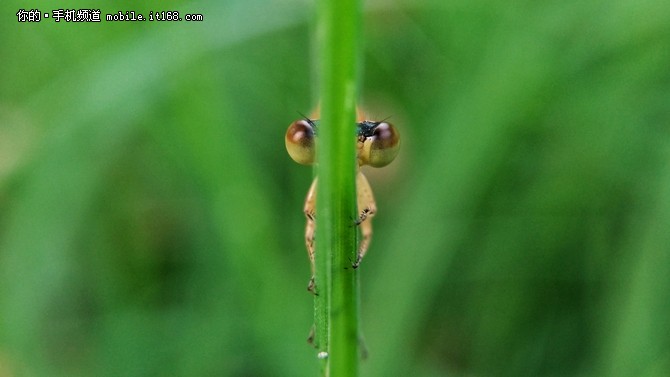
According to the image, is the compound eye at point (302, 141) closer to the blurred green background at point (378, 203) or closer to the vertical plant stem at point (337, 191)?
the vertical plant stem at point (337, 191)

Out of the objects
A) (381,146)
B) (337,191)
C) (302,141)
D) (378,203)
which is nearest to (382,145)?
(381,146)

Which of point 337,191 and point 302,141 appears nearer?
point 337,191

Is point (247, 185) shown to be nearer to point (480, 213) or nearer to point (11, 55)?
point (480, 213)

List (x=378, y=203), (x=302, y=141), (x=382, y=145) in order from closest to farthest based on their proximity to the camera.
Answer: (x=302, y=141) → (x=382, y=145) → (x=378, y=203)

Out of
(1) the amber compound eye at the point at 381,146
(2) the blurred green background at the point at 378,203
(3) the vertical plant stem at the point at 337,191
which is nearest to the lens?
(3) the vertical plant stem at the point at 337,191

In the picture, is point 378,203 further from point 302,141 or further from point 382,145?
point 302,141

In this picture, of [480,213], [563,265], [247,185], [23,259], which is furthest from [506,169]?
[23,259]

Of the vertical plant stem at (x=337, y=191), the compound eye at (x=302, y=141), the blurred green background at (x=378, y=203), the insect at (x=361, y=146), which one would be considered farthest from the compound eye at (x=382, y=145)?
the blurred green background at (x=378, y=203)
